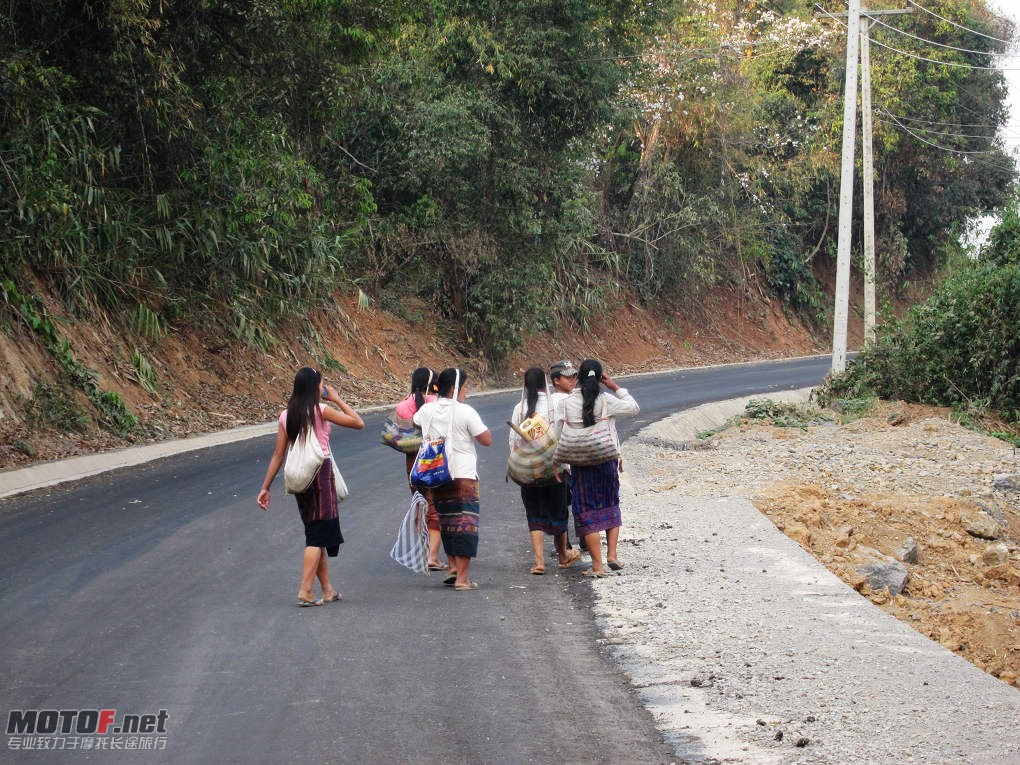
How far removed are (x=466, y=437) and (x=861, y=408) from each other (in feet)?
53.8

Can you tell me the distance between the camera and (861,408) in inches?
947

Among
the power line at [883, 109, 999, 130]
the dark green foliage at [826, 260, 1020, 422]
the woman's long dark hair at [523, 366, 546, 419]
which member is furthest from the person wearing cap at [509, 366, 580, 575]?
the power line at [883, 109, 999, 130]

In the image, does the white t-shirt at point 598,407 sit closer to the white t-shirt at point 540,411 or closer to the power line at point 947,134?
the white t-shirt at point 540,411

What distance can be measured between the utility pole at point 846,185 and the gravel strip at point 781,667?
1539cm

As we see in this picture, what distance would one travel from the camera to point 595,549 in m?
9.79

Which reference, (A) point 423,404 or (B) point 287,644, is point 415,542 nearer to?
(A) point 423,404

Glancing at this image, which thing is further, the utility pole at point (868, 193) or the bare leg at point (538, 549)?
the utility pole at point (868, 193)

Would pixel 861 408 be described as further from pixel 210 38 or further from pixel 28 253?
pixel 28 253

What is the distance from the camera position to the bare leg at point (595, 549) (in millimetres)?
9797

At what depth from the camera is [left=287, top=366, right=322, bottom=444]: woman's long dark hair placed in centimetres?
851

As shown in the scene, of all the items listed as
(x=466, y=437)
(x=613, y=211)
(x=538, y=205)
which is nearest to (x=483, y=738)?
(x=466, y=437)

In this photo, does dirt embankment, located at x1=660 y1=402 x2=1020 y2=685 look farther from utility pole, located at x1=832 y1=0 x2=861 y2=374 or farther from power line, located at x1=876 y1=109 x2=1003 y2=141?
power line, located at x1=876 y1=109 x2=1003 y2=141

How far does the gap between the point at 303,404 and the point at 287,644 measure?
1.80 m

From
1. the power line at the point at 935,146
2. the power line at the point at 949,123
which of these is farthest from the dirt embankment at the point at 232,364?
the power line at the point at 949,123
